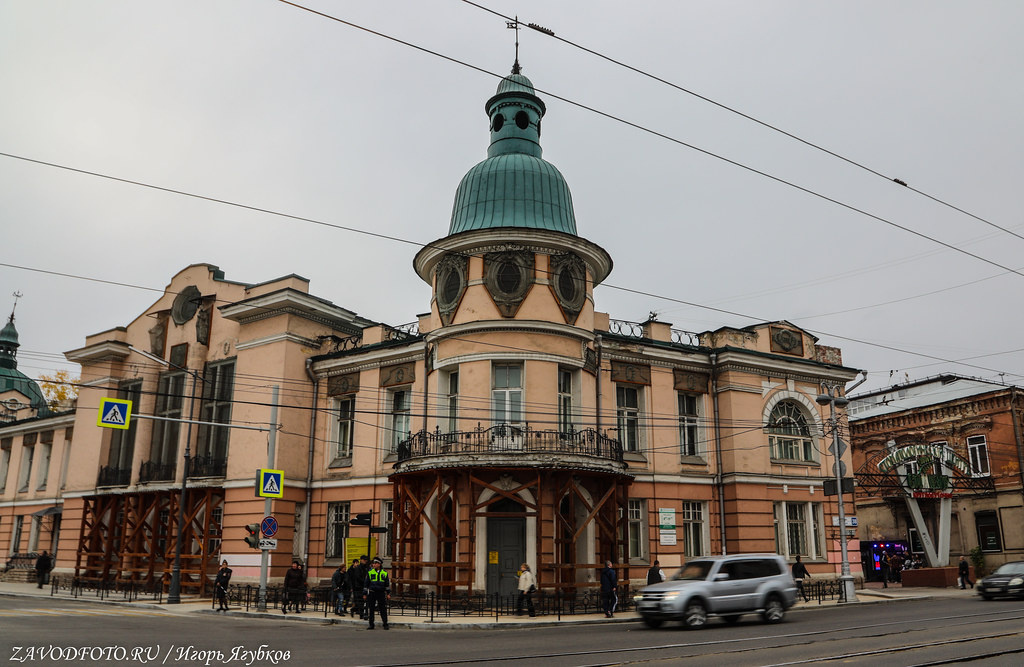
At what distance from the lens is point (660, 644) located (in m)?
15.5

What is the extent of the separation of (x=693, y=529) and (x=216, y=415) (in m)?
20.0

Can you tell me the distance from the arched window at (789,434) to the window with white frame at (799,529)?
1.95 meters

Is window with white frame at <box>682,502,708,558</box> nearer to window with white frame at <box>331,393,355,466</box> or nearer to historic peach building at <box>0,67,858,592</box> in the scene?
historic peach building at <box>0,67,858,592</box>

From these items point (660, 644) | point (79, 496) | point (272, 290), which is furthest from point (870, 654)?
point (79, 496)

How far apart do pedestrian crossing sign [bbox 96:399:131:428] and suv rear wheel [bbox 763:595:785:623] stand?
18.7 meters

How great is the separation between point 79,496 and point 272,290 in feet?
49.5

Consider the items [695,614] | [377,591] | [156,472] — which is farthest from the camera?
[156,472]

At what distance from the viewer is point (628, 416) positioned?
30.1 meters

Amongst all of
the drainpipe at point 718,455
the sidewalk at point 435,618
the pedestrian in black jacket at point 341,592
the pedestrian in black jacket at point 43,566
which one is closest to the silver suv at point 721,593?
the sidewalk at point 435,618

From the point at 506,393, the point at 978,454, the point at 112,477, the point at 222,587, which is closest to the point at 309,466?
the point at 222,587

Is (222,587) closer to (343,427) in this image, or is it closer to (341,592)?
(341,592)

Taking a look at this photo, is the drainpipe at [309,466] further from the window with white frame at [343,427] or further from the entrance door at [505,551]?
the entrance door at [505,551]

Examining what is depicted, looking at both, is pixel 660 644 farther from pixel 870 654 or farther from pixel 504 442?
pixel 504 442

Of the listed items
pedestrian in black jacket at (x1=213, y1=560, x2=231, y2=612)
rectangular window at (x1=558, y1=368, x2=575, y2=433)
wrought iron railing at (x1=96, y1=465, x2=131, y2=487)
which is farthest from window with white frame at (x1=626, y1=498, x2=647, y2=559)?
wrought iron railing at (x1=96, y1=465, x2=131, y2=487)
